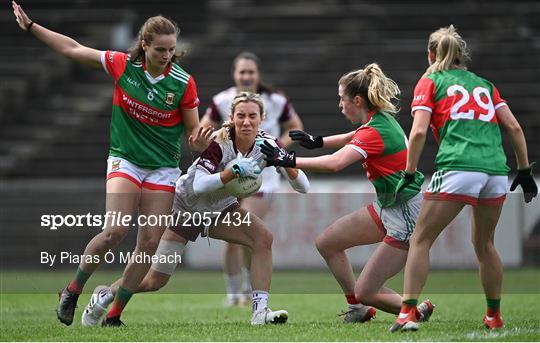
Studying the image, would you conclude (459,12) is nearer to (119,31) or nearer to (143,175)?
(119,31)

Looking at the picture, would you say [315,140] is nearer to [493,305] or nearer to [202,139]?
[202,139]

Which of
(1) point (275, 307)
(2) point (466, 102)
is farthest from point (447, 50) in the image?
(1) point (275, 307)

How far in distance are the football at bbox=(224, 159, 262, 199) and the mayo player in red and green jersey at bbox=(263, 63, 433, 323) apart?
0.40 metres

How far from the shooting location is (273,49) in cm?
1995

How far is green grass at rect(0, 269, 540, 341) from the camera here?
6527mm

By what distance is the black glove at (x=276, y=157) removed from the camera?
6.57 meters

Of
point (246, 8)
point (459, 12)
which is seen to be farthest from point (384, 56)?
point (246, 8)

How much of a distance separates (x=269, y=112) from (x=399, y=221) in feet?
11.1

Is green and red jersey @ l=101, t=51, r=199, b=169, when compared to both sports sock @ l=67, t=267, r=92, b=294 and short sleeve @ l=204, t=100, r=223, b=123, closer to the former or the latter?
sports sock @ l=67, t=267, r=92, b=294

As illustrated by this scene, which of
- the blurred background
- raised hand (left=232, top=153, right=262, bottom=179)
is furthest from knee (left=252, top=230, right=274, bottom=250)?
the blurred background

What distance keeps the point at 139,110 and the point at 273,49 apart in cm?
1284

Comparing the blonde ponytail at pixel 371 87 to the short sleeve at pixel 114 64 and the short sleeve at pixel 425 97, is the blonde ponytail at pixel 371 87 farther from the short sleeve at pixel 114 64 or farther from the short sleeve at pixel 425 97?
the short sleeve at pixel 114 64

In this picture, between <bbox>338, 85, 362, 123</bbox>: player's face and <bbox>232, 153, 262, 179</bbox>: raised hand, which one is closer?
<bbox>232, 153, 262, 179</bbox>: raised hand

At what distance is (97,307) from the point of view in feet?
24.2
